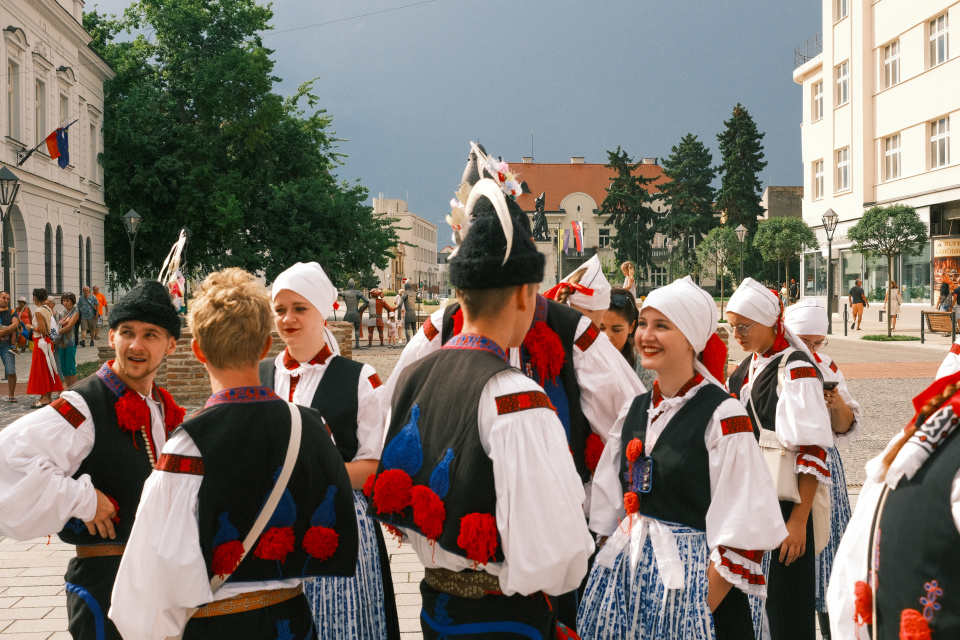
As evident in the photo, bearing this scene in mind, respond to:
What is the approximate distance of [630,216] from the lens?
7806cm

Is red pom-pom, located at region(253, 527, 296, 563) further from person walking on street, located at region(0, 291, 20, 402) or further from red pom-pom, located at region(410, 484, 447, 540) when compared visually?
person walking on street, located at region(0, 291, 20, 402)

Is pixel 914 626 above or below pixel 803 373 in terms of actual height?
below

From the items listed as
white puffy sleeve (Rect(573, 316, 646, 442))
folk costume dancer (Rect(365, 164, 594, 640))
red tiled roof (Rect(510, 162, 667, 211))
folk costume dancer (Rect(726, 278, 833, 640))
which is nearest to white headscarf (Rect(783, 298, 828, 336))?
folk costume dancer (Rect(726, 278, 833, 640))

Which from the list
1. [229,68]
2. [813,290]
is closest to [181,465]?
[229,68]

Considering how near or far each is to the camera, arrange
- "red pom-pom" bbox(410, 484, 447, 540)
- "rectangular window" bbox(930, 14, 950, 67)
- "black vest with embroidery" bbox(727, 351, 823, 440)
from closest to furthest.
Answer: "red pom-pom" bbox(410, 484, 447, 540) → "black vest with embroidery" bbox(727, 351, 823, 440) → "rectangular window" bbox(930, 14, 950, 67)

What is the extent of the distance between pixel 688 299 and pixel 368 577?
1591 millimetres

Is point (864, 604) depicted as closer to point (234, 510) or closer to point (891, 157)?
point (234, 510)

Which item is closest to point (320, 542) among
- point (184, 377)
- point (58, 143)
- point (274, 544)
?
point (274, 544)

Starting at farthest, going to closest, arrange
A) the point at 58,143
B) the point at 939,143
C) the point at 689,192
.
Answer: the point at 689,192, the point at 939,143, the point at 58,143

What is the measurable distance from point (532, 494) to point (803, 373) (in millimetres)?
2186

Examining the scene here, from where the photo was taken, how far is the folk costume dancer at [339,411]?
3.01 metres

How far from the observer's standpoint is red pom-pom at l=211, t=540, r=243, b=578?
2186 millimetres

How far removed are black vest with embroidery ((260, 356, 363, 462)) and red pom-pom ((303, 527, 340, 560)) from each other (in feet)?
2.83

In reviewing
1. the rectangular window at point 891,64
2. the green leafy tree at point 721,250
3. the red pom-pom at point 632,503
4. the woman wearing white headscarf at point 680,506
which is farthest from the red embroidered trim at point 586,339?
the green leafy tree at point 721,250
